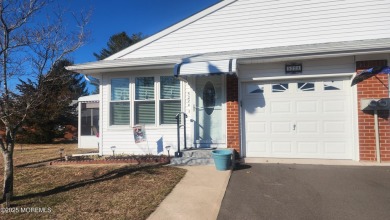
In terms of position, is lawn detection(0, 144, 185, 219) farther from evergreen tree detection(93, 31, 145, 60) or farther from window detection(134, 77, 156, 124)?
evergreen tree detection(93, 31, 145, 60)

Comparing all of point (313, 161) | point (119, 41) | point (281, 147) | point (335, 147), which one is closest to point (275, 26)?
point (281, 147)

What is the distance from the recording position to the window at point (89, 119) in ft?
39.4

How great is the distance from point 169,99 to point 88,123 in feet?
21.2

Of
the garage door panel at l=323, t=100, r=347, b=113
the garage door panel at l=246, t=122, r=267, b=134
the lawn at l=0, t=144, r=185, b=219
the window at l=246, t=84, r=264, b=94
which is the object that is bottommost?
the lawn at l=0, t=144, r=185, b=219

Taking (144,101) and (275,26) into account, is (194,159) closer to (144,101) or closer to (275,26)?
(144,101)

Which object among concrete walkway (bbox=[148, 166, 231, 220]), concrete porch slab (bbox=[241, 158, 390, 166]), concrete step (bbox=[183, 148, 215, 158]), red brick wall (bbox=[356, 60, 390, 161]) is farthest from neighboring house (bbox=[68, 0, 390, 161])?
concrete walkway (bbox=[148, 166, 231, 220])

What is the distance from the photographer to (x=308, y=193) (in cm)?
421

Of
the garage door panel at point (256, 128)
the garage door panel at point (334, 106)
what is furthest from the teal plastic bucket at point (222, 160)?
the garage door panel at point (334, 106)

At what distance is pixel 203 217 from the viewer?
3.45m

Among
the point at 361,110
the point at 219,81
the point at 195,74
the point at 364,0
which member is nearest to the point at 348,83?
the point at 361,110

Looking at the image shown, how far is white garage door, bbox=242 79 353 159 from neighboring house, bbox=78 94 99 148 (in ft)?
26.2

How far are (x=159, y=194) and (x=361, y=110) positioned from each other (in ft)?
17.3

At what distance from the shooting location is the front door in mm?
7133

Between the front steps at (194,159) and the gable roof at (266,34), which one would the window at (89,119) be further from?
the front steps at (194,159)
